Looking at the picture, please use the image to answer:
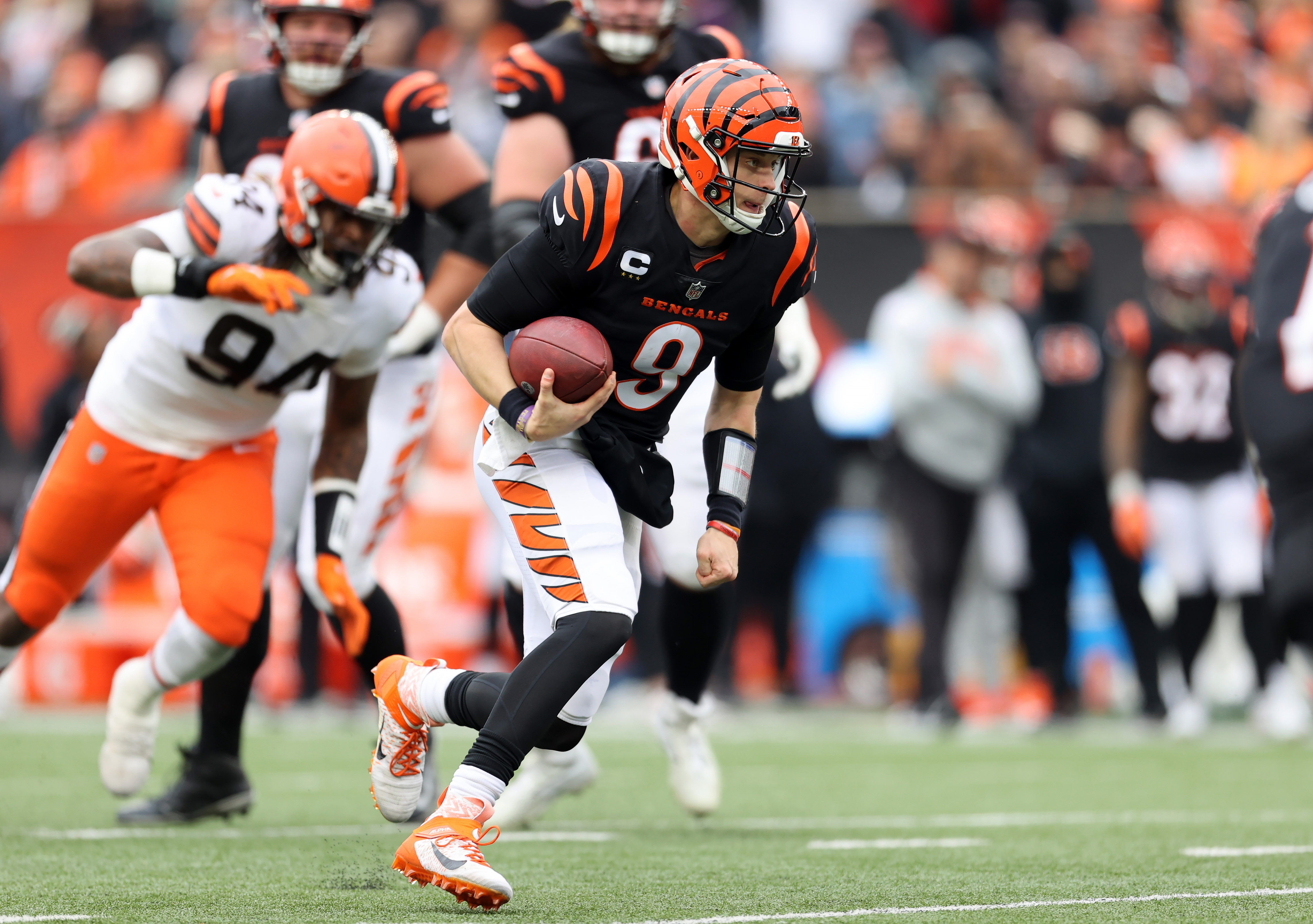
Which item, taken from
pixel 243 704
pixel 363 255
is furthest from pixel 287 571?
pixel 363 255

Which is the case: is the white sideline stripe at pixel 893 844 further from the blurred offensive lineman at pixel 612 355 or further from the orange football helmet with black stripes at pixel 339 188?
the orange football helmet with black stripes at pixel 339 188

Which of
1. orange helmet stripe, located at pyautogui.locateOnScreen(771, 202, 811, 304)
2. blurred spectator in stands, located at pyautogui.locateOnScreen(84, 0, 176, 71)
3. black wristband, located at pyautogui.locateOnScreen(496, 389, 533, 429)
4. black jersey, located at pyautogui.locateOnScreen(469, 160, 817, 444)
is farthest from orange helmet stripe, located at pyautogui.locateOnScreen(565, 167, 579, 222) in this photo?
blurred spectator in stands, located at pyautogui.locateOnScreen(84, 0, 176, 71)

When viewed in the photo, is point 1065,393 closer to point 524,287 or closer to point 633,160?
point 633,160

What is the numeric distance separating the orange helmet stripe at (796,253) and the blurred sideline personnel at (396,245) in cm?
150

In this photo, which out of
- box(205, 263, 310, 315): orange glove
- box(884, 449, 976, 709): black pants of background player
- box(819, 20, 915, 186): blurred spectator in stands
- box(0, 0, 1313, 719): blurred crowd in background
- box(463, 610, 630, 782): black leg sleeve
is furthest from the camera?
box(819, 20, 915, 186): blurred spectator in stands

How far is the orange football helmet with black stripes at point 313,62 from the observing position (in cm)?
516

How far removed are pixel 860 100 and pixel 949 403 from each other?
3787 mm

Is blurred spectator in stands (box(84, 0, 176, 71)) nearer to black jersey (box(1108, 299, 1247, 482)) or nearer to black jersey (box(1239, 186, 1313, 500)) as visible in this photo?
black jersey (box(1108, 299, 1247, 482))

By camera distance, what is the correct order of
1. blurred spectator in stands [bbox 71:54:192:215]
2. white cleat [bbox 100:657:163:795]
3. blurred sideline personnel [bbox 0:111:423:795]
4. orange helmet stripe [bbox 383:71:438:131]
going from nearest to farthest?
1. blurred sideline personnel [bbox 0:111:423:795]
2. white cleat [bbox 100:657:163:795]
3. orange helmet stripe [bbox 383:71:438:131]
4. blurred spectator in stands [bbox 71:54:192:215]

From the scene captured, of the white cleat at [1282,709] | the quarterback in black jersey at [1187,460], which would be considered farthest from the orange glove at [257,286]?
the white cleat at [1282,709]

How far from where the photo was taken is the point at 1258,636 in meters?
8.66

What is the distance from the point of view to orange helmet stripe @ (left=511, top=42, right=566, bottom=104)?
5316 millimetres

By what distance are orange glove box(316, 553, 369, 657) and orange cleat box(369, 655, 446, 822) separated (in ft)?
2.14

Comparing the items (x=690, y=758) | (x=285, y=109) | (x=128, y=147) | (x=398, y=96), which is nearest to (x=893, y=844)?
(x=690, y=758)
